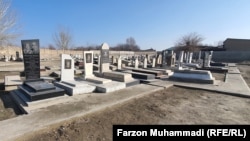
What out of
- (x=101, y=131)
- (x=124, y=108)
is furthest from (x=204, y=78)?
(x=101, y=131)

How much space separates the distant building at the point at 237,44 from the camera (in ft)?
143

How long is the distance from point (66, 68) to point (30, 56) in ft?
4.94

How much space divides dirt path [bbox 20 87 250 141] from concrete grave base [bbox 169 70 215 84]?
2.41 meters

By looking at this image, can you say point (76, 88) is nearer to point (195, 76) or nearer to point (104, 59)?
point (104, 59)

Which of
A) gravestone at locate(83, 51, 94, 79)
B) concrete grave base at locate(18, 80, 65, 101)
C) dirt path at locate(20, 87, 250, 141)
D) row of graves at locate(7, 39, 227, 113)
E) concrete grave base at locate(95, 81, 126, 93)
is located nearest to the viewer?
dirt path at locate(20, 87, 250, 141)

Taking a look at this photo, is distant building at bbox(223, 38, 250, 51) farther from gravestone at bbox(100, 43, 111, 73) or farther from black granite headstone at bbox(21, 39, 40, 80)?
black granite headstone at bbox(21, 39, 40, 80)

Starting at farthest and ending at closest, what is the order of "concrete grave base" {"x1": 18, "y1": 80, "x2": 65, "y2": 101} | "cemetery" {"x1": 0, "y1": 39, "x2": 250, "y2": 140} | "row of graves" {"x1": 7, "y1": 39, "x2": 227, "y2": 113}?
"row of graves" {"x1": 7, "y1": 39, "x2": 227, "y2": 113}, "concrete grave base" {"x1": 18, "y1": 80, "x2": 65, "y2": 101}, "cemetery" {"x1": 0, "y1": 39, "x2": 250, "y2": 140}

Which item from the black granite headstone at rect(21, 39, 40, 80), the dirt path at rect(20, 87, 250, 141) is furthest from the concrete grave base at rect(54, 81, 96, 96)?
the dirt path at rect(20, 87, 250, 141)

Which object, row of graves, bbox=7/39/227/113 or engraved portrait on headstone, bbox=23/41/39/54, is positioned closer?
row of graves, bbox=7/39/227/113

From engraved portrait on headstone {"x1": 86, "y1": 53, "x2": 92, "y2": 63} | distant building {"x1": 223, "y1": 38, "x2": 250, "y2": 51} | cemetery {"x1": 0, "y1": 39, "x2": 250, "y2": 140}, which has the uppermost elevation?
distant building {"x1": 223, "y1": 38, "x2": 250, "y2": 51}

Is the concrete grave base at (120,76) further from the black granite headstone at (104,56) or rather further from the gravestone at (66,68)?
the gravestone at (66,68)

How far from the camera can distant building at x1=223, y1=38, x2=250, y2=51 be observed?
143ft

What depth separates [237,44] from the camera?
146 feet

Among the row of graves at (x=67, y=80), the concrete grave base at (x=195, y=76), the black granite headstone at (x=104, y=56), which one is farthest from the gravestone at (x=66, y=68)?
the concrete grave base at (x=195, y=76)
